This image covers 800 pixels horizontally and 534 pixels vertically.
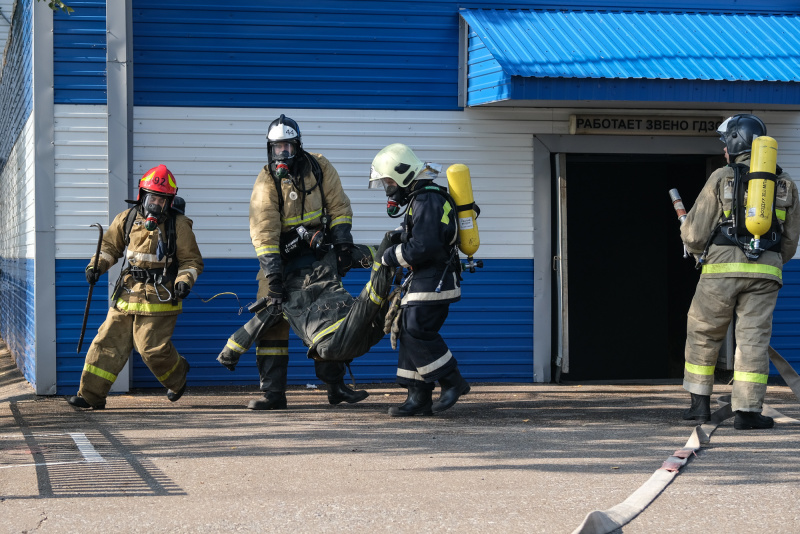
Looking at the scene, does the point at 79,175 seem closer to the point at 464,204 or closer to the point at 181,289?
Answer: the point at 181,289

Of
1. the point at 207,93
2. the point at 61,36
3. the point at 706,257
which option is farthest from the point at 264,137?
Answer: the point at 706,257

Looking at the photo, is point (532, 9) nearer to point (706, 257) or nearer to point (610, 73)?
point (610, 73)

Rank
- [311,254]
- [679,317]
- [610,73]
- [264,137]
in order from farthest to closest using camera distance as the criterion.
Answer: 1. [679,317]
2. [264,137]
3. [610,73]
4. [311,254]

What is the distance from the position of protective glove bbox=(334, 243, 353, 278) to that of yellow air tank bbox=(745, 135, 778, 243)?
299cm

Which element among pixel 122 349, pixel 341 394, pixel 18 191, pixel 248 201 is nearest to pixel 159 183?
pixel 122 349

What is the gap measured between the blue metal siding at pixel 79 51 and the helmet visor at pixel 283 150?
2206 mm

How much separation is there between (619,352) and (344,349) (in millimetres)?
5799

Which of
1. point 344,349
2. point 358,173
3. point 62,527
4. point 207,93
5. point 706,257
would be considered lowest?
point 62,527

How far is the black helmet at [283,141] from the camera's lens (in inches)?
313

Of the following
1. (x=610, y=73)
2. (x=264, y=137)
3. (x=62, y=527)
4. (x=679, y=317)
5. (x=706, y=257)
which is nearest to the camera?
(x=62, y=527)

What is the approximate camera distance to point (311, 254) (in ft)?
26.6

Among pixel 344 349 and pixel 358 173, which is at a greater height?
pixel 358 173

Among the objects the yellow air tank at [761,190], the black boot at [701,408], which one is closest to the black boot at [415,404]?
the black boot at [701,408]

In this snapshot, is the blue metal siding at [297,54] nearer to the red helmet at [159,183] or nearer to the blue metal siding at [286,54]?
the blue metal siding at [286,54]
